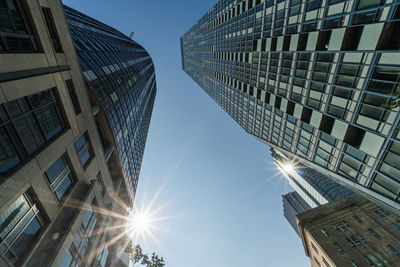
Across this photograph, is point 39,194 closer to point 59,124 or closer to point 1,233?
point 1,233

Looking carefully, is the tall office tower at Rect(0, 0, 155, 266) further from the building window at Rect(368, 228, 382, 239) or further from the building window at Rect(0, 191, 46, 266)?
the building window at Rect(368, 228, 382, 239)

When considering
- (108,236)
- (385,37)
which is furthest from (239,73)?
(108,236)

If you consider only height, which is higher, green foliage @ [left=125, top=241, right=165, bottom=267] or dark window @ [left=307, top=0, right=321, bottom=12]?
dark window @ [left=307, top=0, right=321, bottom=12]

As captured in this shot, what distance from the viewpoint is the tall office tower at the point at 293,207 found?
119519mm

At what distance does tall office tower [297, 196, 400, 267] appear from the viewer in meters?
34.6

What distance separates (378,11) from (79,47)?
34.1 meters

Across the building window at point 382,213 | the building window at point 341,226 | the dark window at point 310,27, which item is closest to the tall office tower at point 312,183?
Answer: the building window at point 382,213

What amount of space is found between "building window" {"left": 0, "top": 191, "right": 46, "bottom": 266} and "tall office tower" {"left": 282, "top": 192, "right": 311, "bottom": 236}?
457 feet

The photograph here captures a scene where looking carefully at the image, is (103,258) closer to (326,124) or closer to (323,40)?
(326,124)

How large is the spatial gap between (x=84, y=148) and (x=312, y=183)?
102m

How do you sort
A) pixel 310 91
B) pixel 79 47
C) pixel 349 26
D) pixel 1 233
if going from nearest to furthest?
pixel 1 233, pixel 349 26, pixel 310 91, pixel 79 47

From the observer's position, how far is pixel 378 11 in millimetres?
13047

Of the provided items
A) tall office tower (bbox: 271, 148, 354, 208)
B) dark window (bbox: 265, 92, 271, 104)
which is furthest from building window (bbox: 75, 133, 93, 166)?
tall office tower (bbox: 271, 148, 354, 208)

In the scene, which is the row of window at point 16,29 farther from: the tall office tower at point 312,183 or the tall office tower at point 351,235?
the tall office tower at point 312,183
